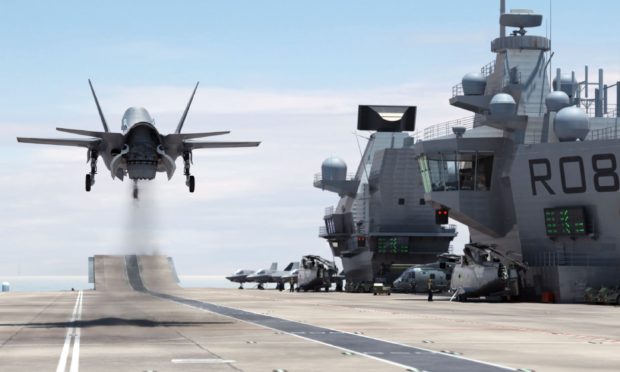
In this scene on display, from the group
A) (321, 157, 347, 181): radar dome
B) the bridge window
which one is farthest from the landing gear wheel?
(321, 157, 347, 181): radar dome

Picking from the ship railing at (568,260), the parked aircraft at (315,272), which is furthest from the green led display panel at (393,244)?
the ship railing at (568,260)

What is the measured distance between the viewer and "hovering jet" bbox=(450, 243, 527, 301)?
256 feet

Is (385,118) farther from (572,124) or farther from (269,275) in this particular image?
(572,124)

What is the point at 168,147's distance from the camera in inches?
1631

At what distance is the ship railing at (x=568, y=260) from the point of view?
77.1 m

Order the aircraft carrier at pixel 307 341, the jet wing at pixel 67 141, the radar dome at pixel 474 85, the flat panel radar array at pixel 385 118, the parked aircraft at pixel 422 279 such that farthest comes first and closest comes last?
the flat panel radar array at pixel 385 118
the parked aircraft at pixel 422 279
the radar dome at pixel 474 85
the jet wing at pixel 67 141
the aircraft carrier at pixel 307 341

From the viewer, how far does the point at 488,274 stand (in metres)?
77.9

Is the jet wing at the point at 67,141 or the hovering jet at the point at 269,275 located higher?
the jet wing at the point at 67,141

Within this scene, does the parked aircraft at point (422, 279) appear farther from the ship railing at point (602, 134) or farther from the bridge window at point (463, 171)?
the ship railing at point (602, 134)

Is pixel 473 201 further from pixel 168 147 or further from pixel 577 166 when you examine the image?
pixel 168 147

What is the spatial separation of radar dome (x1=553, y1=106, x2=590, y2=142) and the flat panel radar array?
168 ft

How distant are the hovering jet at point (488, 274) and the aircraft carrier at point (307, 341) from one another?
2234 centimetres

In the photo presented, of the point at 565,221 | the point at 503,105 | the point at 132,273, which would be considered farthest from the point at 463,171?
the point at 132,273

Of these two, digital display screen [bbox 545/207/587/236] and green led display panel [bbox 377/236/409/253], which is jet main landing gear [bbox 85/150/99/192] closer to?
digital display screen [bbox 545/207/587/236]
